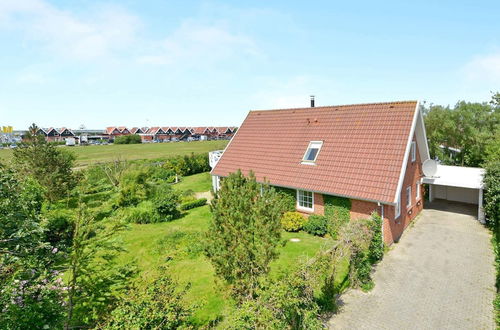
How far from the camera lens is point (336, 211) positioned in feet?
53.6

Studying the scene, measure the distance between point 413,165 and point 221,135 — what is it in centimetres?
13894

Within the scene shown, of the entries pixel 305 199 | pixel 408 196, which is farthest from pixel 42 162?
pixel 408 196

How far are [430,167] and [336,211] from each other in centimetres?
854

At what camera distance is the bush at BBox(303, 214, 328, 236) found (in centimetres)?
1656

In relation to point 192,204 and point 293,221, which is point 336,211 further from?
point 192,204

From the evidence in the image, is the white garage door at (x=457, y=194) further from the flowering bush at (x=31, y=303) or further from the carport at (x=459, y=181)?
the flowering bush at (x=31, y=303)

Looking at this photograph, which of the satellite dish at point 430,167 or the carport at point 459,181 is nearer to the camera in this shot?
the carport at point 459,181

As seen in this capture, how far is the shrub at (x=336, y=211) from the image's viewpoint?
15.9 m

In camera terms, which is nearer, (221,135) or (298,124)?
→ (298,124)

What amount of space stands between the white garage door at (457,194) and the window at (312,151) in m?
12.9

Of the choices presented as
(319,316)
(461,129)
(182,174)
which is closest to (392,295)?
(319,316)

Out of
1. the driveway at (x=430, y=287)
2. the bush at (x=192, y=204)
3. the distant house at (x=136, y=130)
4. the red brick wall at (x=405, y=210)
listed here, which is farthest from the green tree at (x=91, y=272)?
the distant house at (x=136, y=130)

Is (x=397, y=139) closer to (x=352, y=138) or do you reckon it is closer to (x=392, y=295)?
(x=352, y=138)

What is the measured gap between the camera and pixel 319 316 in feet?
31.8
